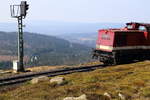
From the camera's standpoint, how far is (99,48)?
3312cm

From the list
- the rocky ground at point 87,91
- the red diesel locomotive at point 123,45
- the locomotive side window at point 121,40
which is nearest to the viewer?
the rocky ground at point 87,91

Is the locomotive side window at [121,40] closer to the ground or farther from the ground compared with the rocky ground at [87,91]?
farther from the ground

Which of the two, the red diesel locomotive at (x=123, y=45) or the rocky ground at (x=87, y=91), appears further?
the red diesel locomotive at (x=123, y=45)

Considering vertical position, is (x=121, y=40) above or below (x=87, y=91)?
above

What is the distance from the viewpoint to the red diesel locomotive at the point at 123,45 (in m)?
30.8

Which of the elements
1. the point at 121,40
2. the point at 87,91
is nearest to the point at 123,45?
the point at 121,40

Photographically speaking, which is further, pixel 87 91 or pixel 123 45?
pixel 123 45

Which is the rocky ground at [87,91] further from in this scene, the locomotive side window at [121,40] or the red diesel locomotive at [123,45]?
the locomotive side window at [121,40]

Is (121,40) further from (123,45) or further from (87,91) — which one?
(87,91)

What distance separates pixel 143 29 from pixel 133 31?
1252 mm

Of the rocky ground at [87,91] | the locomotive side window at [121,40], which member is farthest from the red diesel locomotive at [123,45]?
the rocky ground at [87,91]

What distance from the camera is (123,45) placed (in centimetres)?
3133

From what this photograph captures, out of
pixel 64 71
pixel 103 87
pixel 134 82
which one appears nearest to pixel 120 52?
pixel 64 71

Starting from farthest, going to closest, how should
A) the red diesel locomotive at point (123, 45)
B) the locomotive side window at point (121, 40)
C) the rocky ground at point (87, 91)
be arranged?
the locomotive side window at point (121, 40)
the red diesel locomotive at point (123, 45)
the rocky ground at point (87, 91)
